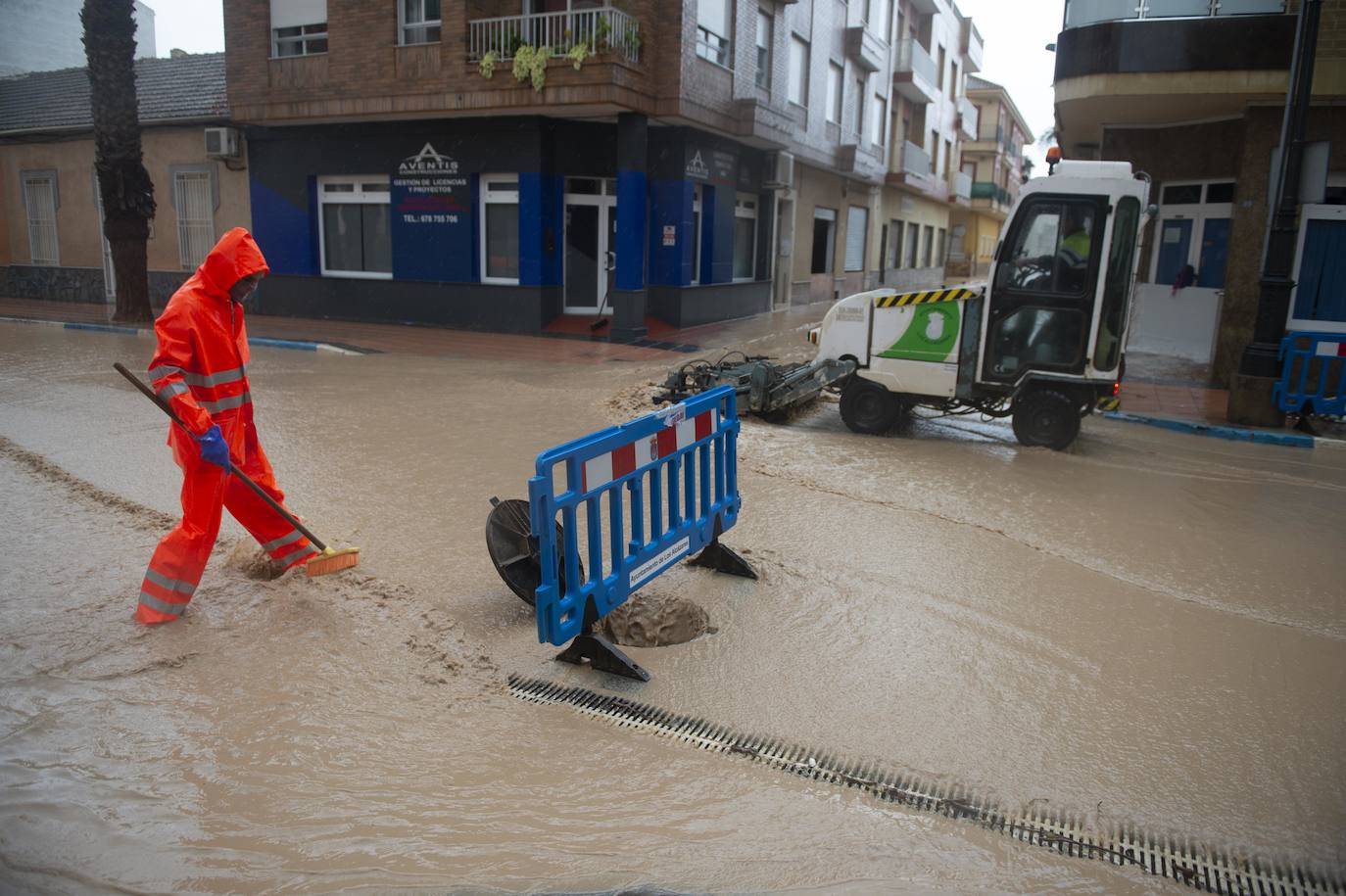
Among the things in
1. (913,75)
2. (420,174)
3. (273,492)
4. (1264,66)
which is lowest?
(273,492)

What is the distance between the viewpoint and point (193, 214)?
64.9 ft

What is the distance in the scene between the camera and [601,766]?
3.38 meters

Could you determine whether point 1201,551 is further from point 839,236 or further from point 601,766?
point 839,236

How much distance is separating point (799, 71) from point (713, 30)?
5.25m

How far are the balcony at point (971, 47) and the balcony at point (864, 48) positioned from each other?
14.4 meters

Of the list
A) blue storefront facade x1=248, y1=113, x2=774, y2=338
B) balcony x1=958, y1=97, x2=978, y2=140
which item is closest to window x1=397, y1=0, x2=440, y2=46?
blue storefront facade x1=248, y1=113, x2=774, y2=338

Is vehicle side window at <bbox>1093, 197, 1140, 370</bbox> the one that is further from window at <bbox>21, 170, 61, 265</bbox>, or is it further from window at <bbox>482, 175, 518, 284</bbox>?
window at <bbox>21, 170, 61, 265</bbox>

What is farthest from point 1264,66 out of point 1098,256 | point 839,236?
point 839,236

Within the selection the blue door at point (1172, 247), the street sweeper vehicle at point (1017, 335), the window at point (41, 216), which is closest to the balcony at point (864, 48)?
the blue door at point (1172, 247)

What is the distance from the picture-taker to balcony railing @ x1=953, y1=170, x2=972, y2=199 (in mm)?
39106

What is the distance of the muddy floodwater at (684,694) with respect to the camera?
9.68 feet

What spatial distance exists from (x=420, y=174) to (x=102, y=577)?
1333 centimetres

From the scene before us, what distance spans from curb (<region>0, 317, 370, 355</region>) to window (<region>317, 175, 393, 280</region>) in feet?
12.1

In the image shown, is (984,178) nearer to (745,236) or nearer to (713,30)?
(745,236)
